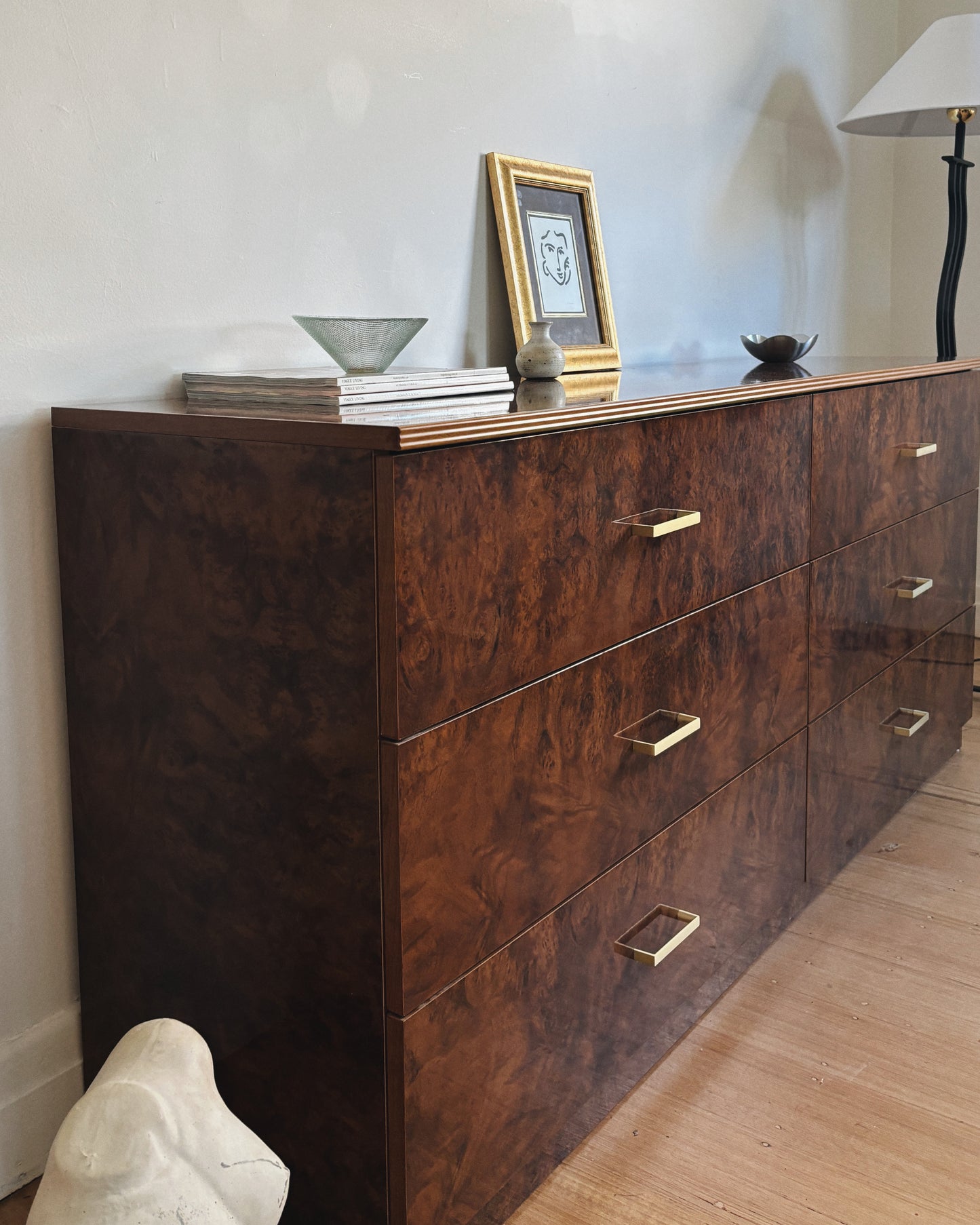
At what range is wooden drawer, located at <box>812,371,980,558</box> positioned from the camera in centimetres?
169

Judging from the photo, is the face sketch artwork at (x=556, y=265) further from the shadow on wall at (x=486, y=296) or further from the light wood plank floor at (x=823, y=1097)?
the light wood plank floor at (x=823, y=1097)

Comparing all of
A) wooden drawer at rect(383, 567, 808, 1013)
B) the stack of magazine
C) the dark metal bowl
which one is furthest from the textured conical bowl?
the dark metal bowl

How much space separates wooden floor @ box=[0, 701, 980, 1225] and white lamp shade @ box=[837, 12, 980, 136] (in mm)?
1612

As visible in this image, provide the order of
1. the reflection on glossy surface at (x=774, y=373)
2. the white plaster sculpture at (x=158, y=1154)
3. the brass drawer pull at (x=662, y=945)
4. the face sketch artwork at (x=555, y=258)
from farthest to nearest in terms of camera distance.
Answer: the face sketch artwork at (x=555, y=258)
the reflection on glossy surface at (x=774, y=373)
the brass drawer pull at (x=662, y=945)
the white plaster sculpture at (x=158, y=1154)

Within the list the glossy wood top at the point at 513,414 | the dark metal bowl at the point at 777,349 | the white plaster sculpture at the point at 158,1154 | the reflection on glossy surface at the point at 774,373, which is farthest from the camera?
the dark metal bowl at the point at 777,349

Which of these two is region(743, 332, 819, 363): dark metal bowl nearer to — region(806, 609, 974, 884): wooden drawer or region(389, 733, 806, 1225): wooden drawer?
region(806, 609, 974, 884): wooden drawer

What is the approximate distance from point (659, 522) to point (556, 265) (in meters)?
0.77

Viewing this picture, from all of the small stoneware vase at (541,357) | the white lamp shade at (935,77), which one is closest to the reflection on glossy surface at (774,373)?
the small stoneware vase at (541,357)

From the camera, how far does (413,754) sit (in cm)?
98

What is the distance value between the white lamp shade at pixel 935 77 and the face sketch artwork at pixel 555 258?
1.02m

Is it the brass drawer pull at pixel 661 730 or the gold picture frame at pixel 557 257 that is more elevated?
the gold picture frame at pixel 557 257

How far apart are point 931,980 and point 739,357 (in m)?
1.23

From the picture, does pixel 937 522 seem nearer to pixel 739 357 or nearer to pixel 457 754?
pixel 739 357

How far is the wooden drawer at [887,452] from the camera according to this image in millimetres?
1687
